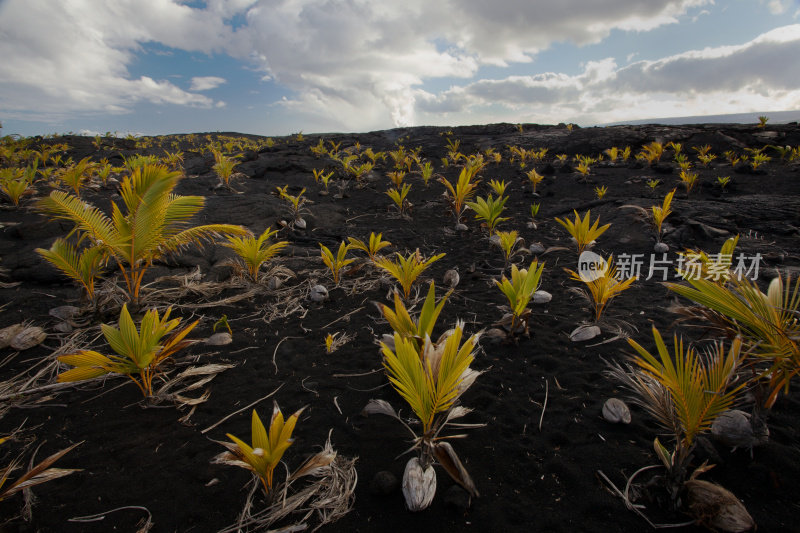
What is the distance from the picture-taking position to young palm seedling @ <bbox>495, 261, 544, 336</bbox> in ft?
6.72

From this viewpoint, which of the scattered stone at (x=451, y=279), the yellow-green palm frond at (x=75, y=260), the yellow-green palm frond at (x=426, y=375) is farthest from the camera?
the scattered stone at (x=451, y=279)

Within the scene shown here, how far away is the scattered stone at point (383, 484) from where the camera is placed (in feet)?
4.19

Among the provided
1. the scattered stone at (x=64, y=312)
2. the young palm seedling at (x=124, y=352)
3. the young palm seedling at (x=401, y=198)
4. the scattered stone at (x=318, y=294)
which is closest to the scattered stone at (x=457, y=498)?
the young palm seedling at (x=124, y=352)

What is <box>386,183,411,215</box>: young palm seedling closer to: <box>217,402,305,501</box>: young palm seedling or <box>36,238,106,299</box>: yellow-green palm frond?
<box>36,238,106,299</box>: yellow-green palm frond

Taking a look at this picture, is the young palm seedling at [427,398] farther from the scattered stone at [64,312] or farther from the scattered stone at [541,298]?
the scattered stone at [64,312]

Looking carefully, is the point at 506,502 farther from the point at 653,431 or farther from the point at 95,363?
the point at 95,363

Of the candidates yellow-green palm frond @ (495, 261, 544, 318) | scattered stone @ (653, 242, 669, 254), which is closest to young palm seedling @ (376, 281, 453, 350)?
yellow-green palm frond @ (495, 261, 544, 318)

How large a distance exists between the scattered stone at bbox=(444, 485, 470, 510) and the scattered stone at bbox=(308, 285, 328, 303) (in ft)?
6.86

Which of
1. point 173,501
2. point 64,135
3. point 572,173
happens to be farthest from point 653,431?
point 64,135

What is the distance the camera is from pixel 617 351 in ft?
6.81

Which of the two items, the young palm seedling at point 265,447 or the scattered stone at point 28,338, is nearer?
the young palm seedling at point 265,447

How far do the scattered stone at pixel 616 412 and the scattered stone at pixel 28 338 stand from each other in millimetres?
3604

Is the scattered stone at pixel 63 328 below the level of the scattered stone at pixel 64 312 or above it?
below

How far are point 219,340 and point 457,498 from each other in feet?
6.40
